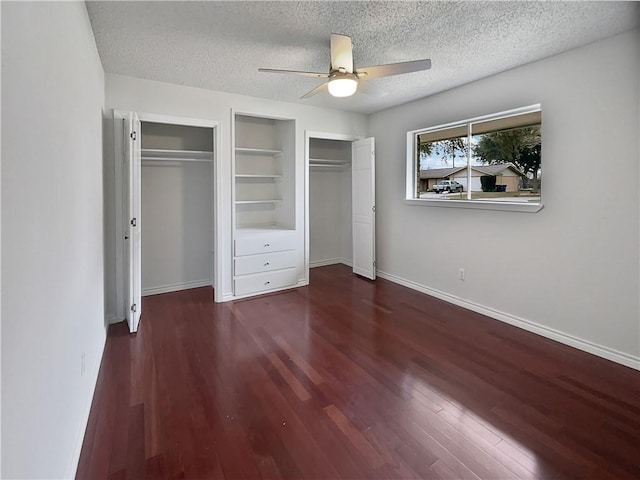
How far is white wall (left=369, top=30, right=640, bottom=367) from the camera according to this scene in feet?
8.35

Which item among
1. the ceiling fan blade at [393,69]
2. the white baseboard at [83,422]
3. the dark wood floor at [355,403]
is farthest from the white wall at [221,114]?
the ceiling fan blade at [393,69]

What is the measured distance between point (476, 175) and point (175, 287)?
398cm

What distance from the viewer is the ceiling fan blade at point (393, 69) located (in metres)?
2.37

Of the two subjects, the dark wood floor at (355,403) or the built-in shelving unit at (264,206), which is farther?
the built-in shelving unit at (264,206)

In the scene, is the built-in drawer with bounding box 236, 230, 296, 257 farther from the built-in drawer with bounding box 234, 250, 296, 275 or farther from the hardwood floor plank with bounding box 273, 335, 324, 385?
the hardwood floor plank with bounding box 273, 335, 324, 385

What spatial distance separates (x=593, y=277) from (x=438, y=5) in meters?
2.40

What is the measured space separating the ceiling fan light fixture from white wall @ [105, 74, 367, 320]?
1812 millimetres

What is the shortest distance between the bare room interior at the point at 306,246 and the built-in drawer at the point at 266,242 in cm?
3

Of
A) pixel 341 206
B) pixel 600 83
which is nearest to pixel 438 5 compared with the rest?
pixel 600 83

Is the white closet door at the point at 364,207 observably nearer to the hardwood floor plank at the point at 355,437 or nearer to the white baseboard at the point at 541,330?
the white baseboard at the point at 541,330

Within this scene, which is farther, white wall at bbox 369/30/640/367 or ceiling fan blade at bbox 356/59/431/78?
white wall at bbox 369/30/640/367

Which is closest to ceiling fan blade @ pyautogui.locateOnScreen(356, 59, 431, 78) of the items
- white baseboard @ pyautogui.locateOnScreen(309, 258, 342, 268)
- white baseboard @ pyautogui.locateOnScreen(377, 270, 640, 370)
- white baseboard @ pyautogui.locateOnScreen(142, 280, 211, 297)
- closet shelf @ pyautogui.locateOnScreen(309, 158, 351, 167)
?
white baseboard @ pyautogui.locateOnScreen(377, 270, 640, 370)

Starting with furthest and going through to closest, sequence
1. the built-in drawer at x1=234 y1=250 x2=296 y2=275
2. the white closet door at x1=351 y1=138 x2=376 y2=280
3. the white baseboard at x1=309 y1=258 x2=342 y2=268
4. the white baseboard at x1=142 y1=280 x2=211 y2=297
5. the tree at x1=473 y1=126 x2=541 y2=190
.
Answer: the white baseboard at x1=309 y1=258 x2=342 y2=268 < the white closet door at x1=351 y1=138 x2=376 y2=280 < the white baseboard at x1=142 y1=280 x2=211 y2=297 < the built-in drawer at x1=234 y1=250 x2=296 y2=275 < the tree at x1=473 y1=126 x2=541 y2=190

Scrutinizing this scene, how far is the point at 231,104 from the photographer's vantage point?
13.1 ft
